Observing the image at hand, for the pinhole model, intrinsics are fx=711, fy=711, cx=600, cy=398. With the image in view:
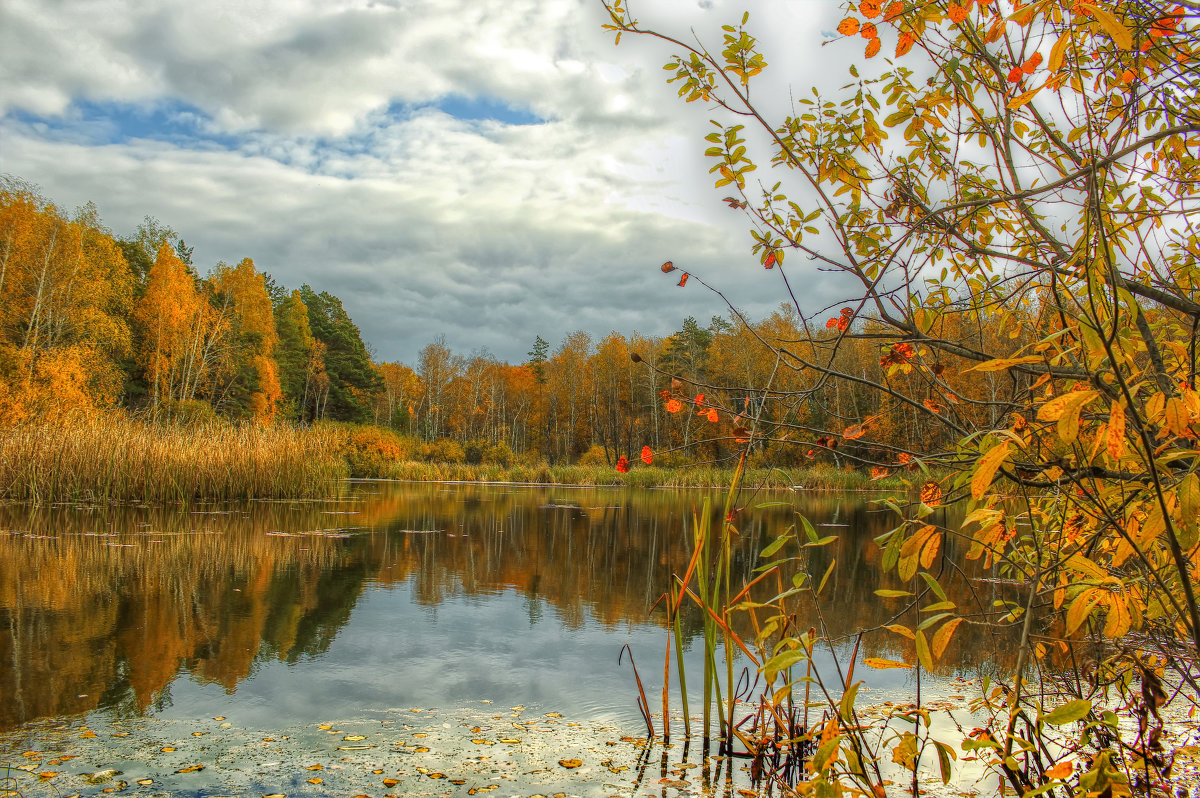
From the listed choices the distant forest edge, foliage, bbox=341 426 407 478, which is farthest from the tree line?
foliage, bbox=341 426 407 478

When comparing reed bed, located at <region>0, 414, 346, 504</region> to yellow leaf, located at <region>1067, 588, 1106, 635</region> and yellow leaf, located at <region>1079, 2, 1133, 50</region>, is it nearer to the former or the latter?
yellow leaf, located at <region>1067, 588, 1106, 635</region>

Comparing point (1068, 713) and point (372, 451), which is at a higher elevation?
point (1068, 713)

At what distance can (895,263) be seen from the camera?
6.73 feet

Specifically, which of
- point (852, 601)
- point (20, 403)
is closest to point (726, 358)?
point (20, 403)

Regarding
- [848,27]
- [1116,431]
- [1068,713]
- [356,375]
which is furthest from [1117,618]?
[356,375]

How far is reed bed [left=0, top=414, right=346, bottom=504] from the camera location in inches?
476

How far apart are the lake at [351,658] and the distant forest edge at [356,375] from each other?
0.90 meters

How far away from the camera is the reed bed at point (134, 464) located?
12.1 m

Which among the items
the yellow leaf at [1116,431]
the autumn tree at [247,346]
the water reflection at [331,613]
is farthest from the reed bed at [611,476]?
the yellow leaf at [1116,431]

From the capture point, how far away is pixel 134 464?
12.5 m

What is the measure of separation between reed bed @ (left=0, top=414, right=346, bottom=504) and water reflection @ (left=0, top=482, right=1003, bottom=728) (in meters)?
1.09

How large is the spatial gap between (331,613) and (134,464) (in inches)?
366

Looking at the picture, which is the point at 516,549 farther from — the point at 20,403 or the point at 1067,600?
the point at 20,403

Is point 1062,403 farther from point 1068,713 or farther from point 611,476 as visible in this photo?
point 611,476
